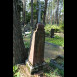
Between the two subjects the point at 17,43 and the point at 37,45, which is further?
the point at 17,43

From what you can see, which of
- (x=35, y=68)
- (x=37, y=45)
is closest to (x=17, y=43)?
(x=37, y=45)

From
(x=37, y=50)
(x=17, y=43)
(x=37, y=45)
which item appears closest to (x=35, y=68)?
(x=37, y=50)

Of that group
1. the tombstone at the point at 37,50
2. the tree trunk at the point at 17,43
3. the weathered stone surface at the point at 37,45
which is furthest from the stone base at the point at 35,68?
the tree trunk at the point at 17,43

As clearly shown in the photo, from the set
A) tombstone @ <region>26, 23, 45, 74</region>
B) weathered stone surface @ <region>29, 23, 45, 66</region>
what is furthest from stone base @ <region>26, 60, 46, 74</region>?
weathered stone surface @ <region>29, 23, 45, 66</region>

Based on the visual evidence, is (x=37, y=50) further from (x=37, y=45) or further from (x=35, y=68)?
(x=35, y=68)

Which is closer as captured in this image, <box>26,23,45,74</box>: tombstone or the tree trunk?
<box>26,23,45,74</box>: tombstone

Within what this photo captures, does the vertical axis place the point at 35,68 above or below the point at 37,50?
below

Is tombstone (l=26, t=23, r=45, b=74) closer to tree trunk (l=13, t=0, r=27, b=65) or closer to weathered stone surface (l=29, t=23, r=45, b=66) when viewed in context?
weathered stone surface (l=29, t=23, r=45, b=66)

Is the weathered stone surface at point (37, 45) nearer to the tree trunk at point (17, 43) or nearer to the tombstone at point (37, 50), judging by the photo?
the tombstone at point (37, 50)

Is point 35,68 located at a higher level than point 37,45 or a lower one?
lower

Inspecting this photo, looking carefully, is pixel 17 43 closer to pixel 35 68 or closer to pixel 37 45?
pixel 37 45

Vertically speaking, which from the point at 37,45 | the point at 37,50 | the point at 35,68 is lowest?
the point at 35,68
